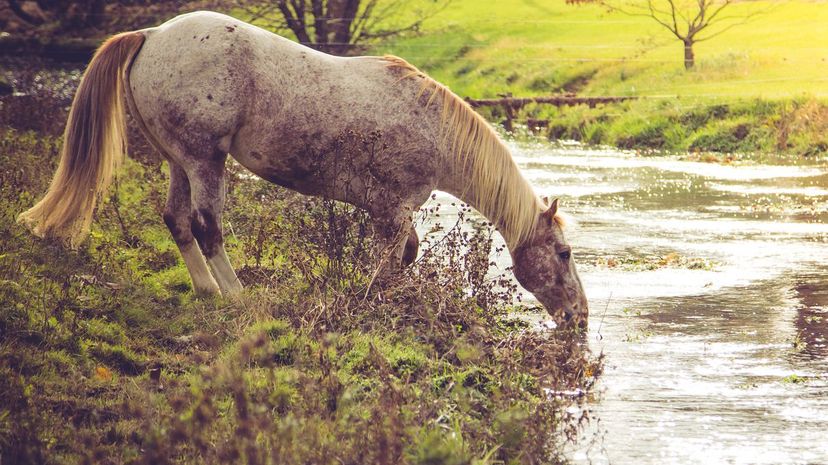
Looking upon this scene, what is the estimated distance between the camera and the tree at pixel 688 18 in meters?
29.5

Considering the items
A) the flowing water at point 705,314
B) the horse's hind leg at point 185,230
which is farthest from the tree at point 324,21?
the horse's hind leg at point 185,230

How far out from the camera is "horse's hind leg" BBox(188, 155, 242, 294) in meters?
7.42

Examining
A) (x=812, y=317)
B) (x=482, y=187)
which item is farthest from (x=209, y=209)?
(x=812, y=317)

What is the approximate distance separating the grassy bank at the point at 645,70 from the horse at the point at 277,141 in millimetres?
13859

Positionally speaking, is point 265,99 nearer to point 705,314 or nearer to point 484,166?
point 484,166

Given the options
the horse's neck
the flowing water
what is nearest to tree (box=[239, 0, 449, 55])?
the flowing water

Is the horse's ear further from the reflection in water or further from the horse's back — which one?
the reflection in water

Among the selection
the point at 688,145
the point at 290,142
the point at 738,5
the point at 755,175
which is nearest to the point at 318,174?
the point at 290,142

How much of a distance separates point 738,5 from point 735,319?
3592 cm

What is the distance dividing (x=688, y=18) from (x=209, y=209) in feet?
86.8

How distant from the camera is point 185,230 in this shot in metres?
7.78

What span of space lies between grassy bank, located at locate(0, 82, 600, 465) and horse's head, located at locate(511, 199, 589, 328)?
35 cm

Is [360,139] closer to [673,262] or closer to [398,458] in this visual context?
[398,458]

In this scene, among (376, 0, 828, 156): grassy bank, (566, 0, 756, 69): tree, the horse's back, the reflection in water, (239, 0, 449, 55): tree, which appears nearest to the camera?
the horse's back
